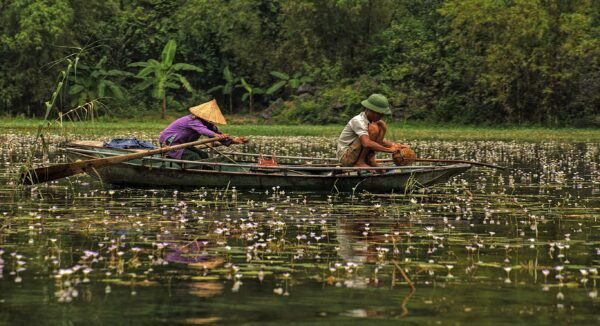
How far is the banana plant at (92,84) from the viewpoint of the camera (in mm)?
49406

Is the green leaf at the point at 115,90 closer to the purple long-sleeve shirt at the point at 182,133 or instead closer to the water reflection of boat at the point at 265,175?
the purple long-sleeve shirt at the point at 182,133

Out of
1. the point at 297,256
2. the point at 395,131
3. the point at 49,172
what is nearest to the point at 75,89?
the point at 395,131

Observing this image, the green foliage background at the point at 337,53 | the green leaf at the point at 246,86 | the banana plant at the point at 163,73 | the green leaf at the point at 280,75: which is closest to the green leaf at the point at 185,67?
the banana plant at the point at 163,73

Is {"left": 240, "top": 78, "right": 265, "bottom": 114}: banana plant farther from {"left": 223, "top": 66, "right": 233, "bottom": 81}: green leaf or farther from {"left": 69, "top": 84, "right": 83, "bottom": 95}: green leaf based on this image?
{"left": 69, "top": 84, "right": 83, "bottom": 95}: green leaf

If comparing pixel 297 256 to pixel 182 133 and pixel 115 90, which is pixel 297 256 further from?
pixel 115 90

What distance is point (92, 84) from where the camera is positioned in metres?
50.1

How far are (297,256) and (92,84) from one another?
1571 inches

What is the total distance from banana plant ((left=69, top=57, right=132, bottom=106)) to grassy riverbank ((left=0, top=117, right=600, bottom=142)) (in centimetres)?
240

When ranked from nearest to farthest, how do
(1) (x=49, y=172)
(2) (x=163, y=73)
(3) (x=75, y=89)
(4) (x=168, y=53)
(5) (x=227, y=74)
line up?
(1) (x=49, y=172) → (4) (x=168, y=53) → (2) (x=163, y=73) → (3) (x=75, y=89) → (5) (x=227, y=74)

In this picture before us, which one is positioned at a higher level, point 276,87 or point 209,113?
point 276,87

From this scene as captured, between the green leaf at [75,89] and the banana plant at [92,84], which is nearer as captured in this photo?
the green leaf at [75,89]

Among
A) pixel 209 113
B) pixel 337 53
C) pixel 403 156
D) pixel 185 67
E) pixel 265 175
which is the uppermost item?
pixel 337 53

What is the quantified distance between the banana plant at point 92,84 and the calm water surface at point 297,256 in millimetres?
30356

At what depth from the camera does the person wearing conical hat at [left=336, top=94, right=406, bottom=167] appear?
18.5 metres
